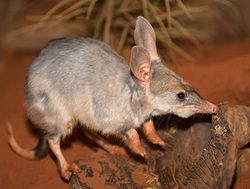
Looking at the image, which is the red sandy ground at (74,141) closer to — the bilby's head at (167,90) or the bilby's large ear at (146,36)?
the bilby's head at (167,90)

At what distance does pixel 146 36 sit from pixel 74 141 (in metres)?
1.76

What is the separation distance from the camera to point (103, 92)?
468 centimetres

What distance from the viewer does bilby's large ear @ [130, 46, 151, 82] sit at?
13.8 ft

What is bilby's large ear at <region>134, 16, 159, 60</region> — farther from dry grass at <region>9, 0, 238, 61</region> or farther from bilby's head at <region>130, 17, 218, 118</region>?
dry grass at <region>9, 0, 238, 61</region>

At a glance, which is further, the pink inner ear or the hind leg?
the hind leg

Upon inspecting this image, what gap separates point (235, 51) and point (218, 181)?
3.24 metres

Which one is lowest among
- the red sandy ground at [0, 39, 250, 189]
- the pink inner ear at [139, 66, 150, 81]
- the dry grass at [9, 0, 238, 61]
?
the red sandy ground at [0, 39, 250, 189]

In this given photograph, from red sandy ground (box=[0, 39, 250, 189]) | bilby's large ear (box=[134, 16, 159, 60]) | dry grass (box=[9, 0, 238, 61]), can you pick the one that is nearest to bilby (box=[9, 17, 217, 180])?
bilby's large ear (box=[134, 16, 159, 60])

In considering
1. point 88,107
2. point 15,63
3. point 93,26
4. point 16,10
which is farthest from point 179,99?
point 16,10

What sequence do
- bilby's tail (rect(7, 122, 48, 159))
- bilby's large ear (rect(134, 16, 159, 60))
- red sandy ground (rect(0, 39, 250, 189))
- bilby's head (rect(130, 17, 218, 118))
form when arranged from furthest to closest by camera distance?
1. bilby's tail (rect(7, 122, 48, 159))
2. red sandy ground (rect(0, 39, 250, 189))
3. bilby's large ear (rect(134, 16, 159, 60))
4. bilby's head (rect(130, 17, 218, 118))

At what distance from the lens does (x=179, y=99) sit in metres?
4.42

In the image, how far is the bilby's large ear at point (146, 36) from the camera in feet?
15.1

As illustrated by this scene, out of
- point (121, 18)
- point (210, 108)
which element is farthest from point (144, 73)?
point (121, 18)

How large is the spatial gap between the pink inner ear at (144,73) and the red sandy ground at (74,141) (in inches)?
50.9
